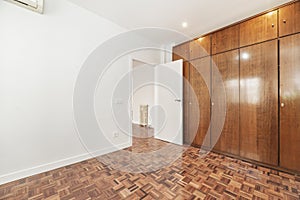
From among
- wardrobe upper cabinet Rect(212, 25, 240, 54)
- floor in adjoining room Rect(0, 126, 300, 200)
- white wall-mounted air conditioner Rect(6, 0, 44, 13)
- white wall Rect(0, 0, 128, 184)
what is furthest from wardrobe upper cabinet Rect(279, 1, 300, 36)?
white wall-mounted air conditioner Rect(6, 0, 44, 13)

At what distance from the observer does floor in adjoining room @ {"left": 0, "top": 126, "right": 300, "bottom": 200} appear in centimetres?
146

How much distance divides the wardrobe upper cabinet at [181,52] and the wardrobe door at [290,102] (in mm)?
1580

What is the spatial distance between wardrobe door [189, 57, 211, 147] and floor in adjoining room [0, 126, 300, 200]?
602 mm

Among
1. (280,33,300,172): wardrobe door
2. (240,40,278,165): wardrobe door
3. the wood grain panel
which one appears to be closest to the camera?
(280,33,300,172): wardrobe door

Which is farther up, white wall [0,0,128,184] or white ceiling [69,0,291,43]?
white ceiling [69,0,291,43]

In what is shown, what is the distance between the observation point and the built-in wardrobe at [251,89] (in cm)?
187

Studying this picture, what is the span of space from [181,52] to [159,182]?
2710 millimetres

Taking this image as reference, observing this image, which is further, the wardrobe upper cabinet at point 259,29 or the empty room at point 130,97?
the wardrobe upper cabinet at point 259,29

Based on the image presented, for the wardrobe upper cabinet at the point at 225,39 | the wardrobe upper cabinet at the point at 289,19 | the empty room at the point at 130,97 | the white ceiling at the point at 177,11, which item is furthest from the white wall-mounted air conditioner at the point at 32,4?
the wardrobe upper cabinet at the point at 289,19

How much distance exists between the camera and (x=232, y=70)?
2.41 meters

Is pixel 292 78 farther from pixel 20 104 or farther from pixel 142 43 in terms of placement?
pixel 20 104

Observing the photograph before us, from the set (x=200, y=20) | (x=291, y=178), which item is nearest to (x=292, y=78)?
(x=291, y=178)

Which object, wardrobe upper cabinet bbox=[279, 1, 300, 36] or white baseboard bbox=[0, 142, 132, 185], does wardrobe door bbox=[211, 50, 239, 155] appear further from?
white baseboard bbox=[0, 142, 132, 185]

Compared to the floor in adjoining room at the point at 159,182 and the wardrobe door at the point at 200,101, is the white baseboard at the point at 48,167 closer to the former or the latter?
the floor in adjoining room at the point at 159,182
